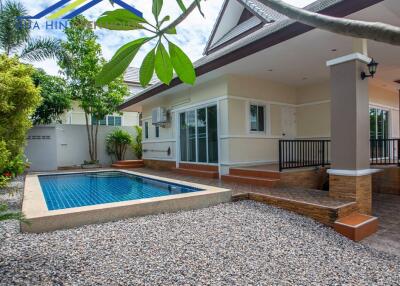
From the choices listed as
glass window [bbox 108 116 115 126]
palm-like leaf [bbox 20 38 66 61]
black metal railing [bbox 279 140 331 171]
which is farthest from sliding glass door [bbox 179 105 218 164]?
glass window [bbox 108 116 115 126]

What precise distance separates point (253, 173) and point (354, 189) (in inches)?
121

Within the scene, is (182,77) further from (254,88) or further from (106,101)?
(106,101)

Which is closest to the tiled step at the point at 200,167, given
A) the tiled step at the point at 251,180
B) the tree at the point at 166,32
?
the tiled step at the point at 251,180

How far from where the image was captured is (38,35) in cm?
1262

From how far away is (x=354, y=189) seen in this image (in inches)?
205

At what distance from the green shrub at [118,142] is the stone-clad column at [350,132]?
41.6 feet

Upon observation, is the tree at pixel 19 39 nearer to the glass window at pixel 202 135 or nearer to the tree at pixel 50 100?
the tree at pixel 50 100

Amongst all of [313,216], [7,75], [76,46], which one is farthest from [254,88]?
[76,46]

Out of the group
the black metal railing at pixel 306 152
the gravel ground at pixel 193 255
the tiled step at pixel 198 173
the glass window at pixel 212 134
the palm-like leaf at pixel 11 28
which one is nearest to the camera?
the gravel ground at pixel 193 255

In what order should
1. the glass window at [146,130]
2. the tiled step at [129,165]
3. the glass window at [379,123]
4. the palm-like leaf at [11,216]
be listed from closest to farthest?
the palm-like leaf at [11,216] < the glass window at [379,123] < the tiled step at [129,165] < the glass window at [146,130]

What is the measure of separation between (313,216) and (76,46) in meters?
13.5

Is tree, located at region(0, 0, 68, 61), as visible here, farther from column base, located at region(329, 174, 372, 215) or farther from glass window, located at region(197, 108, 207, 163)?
column base, located at region(329, 174, 372, 215)

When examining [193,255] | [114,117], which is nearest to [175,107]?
[193,255]

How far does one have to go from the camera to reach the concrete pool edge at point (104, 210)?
4.16 meters
